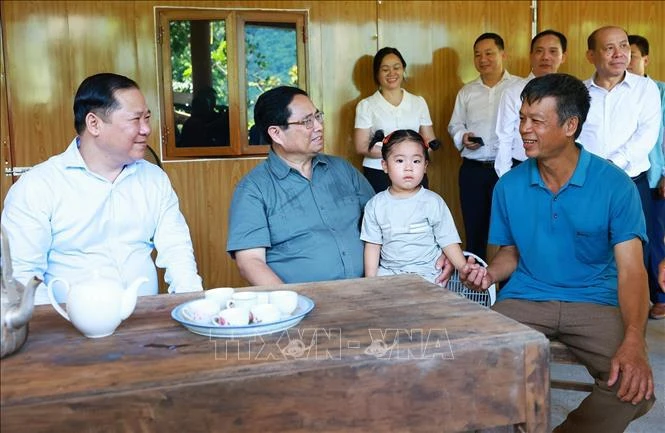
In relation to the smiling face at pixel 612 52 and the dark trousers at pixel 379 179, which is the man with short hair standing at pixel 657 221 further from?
the dark trousers at pixel 379 179

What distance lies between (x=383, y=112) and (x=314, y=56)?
25.3 inches

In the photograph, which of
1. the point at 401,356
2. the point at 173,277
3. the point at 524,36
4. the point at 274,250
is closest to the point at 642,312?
the point at 401,356

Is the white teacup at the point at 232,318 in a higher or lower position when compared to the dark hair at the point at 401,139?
lower

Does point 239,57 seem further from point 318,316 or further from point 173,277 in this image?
point 318,316

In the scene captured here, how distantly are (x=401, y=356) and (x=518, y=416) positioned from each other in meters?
0.31

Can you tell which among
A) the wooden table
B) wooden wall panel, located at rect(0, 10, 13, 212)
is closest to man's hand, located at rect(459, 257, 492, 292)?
the wooden table

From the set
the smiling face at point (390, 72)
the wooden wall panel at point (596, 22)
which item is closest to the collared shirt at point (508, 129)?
the smiling face at point (390, 72)

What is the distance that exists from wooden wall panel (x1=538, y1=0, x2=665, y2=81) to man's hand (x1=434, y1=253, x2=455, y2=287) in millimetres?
3158

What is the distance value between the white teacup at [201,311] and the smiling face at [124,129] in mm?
860

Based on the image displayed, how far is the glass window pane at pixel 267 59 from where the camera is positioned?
4422 mm

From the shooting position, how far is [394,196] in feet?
8.55

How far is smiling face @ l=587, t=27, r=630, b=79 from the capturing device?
11.7 feet

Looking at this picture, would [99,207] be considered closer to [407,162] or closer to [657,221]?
[407,162]

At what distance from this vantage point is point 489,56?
437cm
